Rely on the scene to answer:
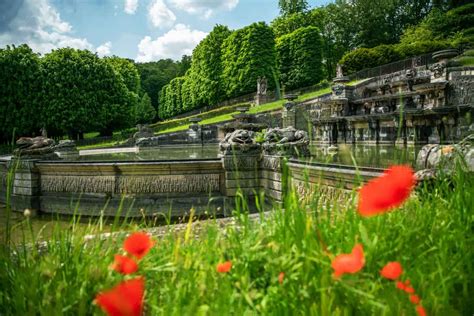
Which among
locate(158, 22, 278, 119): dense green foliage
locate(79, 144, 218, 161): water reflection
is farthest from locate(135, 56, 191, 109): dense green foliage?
locate(79, 144, 218, 161): water reflection

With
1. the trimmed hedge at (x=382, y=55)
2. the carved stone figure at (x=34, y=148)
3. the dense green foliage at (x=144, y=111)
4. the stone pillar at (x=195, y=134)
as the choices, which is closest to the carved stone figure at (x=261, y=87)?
the trimmed hedge at (x=382, y=55)

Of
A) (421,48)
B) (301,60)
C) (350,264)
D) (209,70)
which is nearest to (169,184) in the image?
(350,264)

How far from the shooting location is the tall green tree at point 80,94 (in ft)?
128

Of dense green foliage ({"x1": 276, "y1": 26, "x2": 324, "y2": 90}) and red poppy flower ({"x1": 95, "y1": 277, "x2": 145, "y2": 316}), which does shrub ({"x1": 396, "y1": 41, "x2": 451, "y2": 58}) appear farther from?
red poppy flower ({"x1": 95, "y1": 277, "x2": 145, "y2": 316})

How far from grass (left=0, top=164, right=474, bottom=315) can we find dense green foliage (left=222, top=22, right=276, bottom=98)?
47937 millimetres

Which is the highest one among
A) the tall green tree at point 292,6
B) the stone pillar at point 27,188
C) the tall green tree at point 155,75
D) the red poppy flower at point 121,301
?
the tall green tree at point 292,6

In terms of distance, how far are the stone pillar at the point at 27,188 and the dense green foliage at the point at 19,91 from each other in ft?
96.6

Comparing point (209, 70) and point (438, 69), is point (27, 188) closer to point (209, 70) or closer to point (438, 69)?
point (438, 69)

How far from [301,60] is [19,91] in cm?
3338

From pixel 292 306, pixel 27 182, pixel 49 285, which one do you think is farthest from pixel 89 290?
pixel 27 182

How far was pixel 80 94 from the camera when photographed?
40.6 m

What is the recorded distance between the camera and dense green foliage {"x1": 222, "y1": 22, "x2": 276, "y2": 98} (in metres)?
49.7

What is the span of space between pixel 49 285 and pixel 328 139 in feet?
63.4

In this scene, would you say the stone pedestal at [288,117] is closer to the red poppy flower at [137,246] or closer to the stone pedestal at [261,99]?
the stone pedestal at [261,99]
